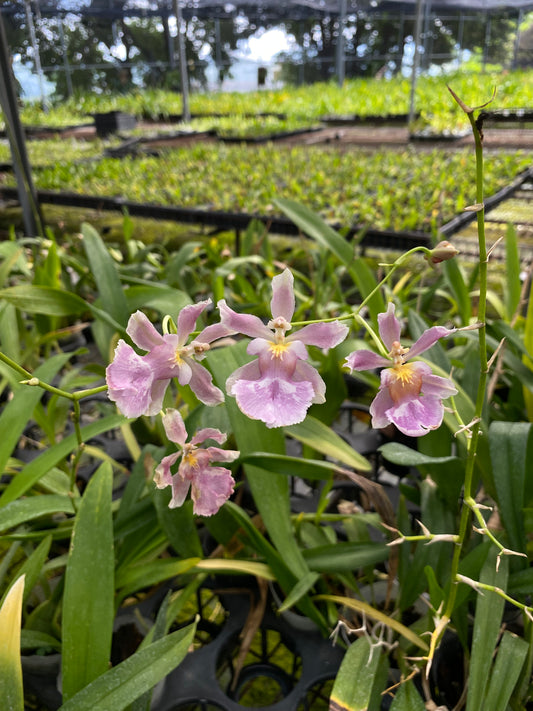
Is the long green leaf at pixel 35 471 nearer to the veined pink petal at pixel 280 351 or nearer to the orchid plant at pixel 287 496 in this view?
the orchid plant at pixel 287 496

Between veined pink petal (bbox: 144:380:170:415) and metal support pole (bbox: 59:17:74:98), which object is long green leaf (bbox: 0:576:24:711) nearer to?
veined pink petal (bbox: 144:380:170:415)

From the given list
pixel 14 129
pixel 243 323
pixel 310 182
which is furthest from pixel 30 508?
pixel 310 182

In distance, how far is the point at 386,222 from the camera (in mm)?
2023

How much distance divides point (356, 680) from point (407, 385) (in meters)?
0.35

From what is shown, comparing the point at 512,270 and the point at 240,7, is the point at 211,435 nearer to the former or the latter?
the point at 512,270

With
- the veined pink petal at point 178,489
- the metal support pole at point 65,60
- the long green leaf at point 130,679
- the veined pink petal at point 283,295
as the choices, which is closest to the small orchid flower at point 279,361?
the veined pink petal at point 283,295

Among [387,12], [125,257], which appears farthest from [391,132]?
[387,12]

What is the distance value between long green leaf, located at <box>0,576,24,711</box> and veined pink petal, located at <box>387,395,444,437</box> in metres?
0.36

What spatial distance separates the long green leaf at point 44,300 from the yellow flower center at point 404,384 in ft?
2.09

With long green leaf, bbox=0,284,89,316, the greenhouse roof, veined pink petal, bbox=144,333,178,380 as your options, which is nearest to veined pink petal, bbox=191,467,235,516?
veined pink petal, bbox=144,333,178,380

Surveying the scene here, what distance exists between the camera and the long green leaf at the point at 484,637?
522 mm

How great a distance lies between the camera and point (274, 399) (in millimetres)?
362

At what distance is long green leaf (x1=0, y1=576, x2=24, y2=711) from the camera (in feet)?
1.57

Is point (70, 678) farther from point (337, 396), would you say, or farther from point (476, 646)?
point (337, 396)
